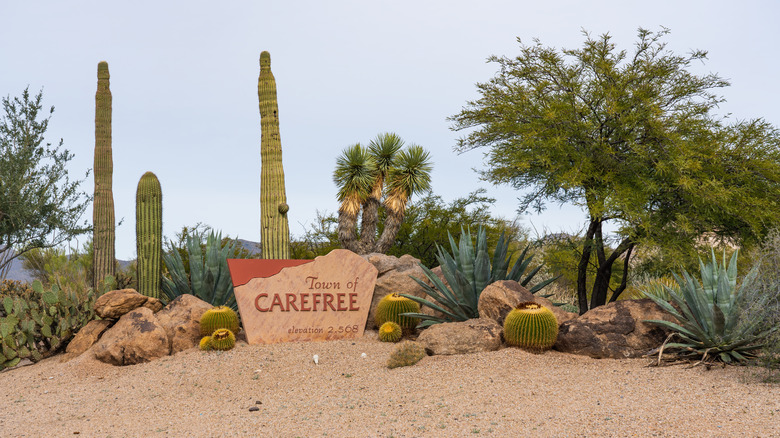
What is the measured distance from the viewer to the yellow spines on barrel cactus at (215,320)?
33.7 ft

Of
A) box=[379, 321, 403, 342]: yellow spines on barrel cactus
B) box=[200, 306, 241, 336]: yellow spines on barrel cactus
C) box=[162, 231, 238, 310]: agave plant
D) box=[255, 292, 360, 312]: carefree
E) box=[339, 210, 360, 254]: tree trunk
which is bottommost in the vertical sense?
box=[379, 321, 403, 342]: yellow spines on barrel cactus

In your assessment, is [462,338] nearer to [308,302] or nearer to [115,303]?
[308,302]

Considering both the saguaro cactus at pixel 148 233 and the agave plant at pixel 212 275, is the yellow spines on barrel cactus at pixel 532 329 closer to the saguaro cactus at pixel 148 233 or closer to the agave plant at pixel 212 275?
the agave plant at pixel 212 275

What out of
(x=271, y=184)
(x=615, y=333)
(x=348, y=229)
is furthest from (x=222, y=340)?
(x=348, y=229)

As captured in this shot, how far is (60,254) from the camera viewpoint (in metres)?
23.0

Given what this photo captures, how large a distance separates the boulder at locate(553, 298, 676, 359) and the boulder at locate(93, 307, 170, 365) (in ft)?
20.2

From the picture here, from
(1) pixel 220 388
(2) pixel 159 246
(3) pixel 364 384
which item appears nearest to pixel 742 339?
(3) pixel 364 384

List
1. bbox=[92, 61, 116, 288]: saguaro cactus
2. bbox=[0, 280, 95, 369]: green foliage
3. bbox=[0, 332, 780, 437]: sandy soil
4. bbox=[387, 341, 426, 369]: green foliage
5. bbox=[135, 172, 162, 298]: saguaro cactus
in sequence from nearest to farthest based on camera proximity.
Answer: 1. bbox=[0, 332, 780, 437]: sandy soil
2. bbox=[387, 341, 426, 369]: green foliage
3. bbox=[0, 280, 95, 369]: green foliage
4. bbox=[135, 172, 162, 298]: saguaro cactus
5. bbox=[92, 61, 116, 288]: saguaro cactus

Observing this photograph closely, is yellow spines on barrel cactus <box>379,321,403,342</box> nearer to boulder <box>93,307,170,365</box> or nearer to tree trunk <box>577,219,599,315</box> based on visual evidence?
boulder <box>93,307,170,365</box>

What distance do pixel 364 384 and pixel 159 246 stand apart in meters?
6.41

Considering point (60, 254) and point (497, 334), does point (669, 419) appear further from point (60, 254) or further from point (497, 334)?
point (60, 254)

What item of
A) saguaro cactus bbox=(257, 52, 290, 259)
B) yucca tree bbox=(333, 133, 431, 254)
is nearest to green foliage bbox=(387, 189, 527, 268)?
yucca tree bbox=(333, 133, 431, 254)

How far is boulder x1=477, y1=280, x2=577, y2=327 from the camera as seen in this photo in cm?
934

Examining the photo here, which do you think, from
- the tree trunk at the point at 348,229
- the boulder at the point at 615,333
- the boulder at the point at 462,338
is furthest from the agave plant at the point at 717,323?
the tree trunk at the point at 348,229
